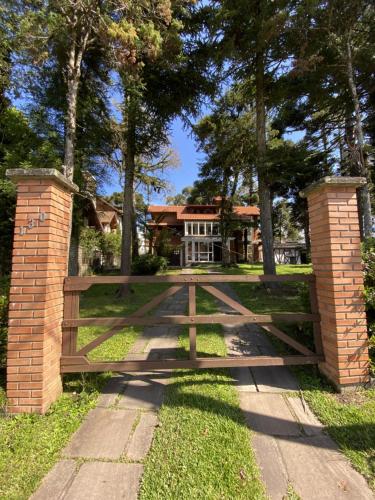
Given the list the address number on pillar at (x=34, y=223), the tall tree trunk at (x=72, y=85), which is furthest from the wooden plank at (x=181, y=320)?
the tall tree trunk at (x=72, y=85)

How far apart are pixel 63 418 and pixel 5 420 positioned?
0.51 meters

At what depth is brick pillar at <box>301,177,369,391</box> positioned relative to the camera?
2912 mm

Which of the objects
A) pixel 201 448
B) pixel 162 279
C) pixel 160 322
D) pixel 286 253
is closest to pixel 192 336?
pixel 160 322

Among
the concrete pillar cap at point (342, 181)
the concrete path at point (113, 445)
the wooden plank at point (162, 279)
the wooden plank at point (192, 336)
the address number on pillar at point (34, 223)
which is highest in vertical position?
the concrete pillar cap at point (342, 181)

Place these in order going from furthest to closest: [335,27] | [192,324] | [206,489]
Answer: [335,27]
[192,324]
[206,489]

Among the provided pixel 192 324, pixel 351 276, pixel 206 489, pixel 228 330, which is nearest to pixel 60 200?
pixel 192 324

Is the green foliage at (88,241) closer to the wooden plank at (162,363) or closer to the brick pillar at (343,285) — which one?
the wooden plank at (162,363)

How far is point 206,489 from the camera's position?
176 cm

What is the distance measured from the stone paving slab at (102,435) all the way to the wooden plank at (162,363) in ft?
1.44

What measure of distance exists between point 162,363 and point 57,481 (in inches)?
55.4

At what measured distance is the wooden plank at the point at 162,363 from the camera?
9.87ft

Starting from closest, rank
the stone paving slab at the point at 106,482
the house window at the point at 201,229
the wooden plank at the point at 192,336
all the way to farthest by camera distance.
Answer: the stone paving slab at the point at 106,482 < the wooden plank at the point at 192,336 < the house window at the point at 201,229

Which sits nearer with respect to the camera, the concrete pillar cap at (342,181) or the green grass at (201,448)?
the green grass at (201,448)

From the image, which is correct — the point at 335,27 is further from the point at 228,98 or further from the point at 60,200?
the point at 60,200
